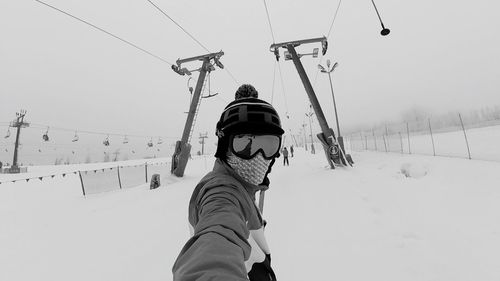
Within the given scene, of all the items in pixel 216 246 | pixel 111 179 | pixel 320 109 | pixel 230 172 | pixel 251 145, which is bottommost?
pixel 111 179

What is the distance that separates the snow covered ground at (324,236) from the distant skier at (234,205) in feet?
6.64

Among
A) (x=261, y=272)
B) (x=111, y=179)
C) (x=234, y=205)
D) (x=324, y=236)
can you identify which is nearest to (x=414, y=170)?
(x=324, y=236)

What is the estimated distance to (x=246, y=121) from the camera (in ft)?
4.95

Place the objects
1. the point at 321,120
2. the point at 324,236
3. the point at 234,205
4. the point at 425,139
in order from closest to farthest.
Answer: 1. the point at 234,205
2. the point at 324,236
3. the point at 321,120
4. the point at 425,139

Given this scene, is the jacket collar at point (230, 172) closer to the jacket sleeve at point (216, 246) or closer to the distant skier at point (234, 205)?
the distant skier at point (234, 205)

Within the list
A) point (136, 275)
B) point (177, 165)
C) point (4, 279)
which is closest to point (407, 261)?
point (136, 275)

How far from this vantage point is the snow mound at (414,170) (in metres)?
11.0

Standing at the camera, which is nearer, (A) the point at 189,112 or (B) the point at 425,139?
(A) the point at 189,112

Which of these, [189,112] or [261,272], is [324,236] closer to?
[261,272]

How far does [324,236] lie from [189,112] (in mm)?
13029

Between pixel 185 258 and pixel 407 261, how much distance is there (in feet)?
12.1

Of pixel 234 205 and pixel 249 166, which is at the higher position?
pixel 249 166

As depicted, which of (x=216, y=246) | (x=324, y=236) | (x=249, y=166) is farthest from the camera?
(x=324, y=236)

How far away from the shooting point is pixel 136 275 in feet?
10.9
